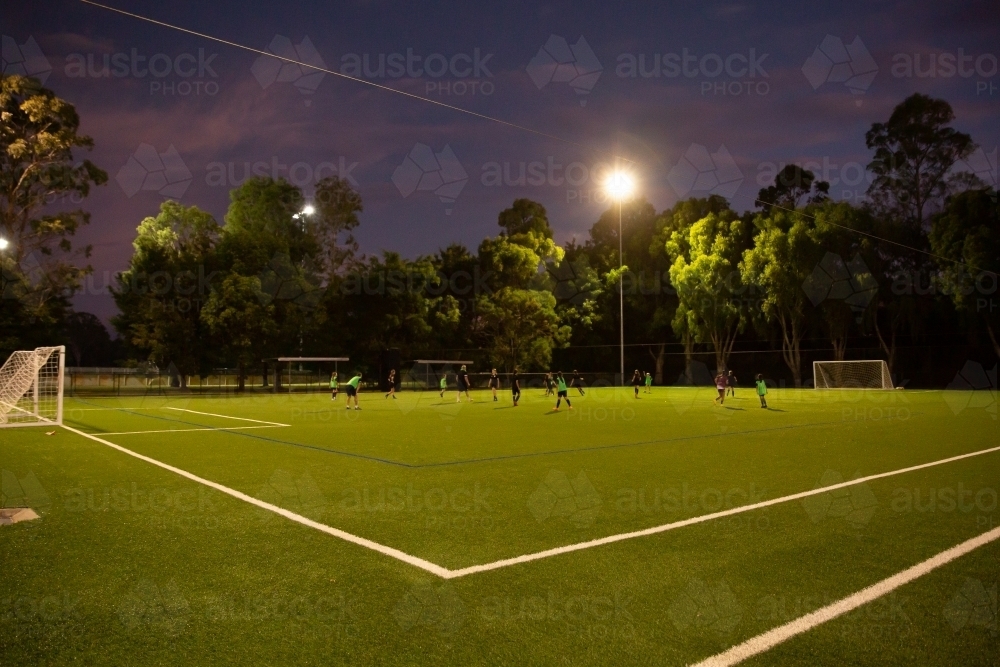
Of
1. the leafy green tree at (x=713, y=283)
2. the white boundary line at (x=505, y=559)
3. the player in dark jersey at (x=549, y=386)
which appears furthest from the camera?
the leafy green tree at (x=713, y=283)

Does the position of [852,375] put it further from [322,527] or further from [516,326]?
[322,527]

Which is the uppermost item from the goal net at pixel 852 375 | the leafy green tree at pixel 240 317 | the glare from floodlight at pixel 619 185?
the glare from floodlight at pixel 619 185

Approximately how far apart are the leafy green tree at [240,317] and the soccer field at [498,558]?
107 ft

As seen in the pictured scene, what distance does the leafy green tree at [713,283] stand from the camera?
56.6 meters

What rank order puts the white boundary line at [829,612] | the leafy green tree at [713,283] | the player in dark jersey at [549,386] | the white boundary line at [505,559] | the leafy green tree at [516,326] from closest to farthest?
the white boundary line at [829,612] < the white boundary line at [505,559] < the player in dark jersey at [549,386] < the leafy green tree at [713,283] < the leafy green tree at [516,326]

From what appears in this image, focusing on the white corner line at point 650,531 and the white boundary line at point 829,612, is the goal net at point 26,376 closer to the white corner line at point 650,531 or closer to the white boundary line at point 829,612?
the white corner line at point 650,531

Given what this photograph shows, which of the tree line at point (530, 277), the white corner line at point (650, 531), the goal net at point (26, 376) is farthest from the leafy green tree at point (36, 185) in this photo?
the white corner line at point (650, 531)

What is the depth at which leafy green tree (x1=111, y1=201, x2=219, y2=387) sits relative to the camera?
4525 cm

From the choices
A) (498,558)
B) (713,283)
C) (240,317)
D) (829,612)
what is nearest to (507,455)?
(498,558)

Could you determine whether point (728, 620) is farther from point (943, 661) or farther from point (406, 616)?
point (406, 616)

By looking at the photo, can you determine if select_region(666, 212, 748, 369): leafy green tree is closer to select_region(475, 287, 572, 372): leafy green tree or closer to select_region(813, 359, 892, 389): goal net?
select_region(813, 359, 892, 389): goal net

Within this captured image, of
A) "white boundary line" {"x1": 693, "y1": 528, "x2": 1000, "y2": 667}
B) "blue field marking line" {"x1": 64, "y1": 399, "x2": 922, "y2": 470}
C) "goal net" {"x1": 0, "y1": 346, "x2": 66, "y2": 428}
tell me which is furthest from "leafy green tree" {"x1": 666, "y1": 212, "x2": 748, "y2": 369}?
"white boundary line" {"x1": 693, "y1": 528, "x2": 1000, "y2": 667}

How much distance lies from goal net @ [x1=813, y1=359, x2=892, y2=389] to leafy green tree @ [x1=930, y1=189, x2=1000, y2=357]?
695 cm

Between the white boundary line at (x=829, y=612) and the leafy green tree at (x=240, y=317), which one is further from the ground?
the leafy green tree at (x=240, y=317)
